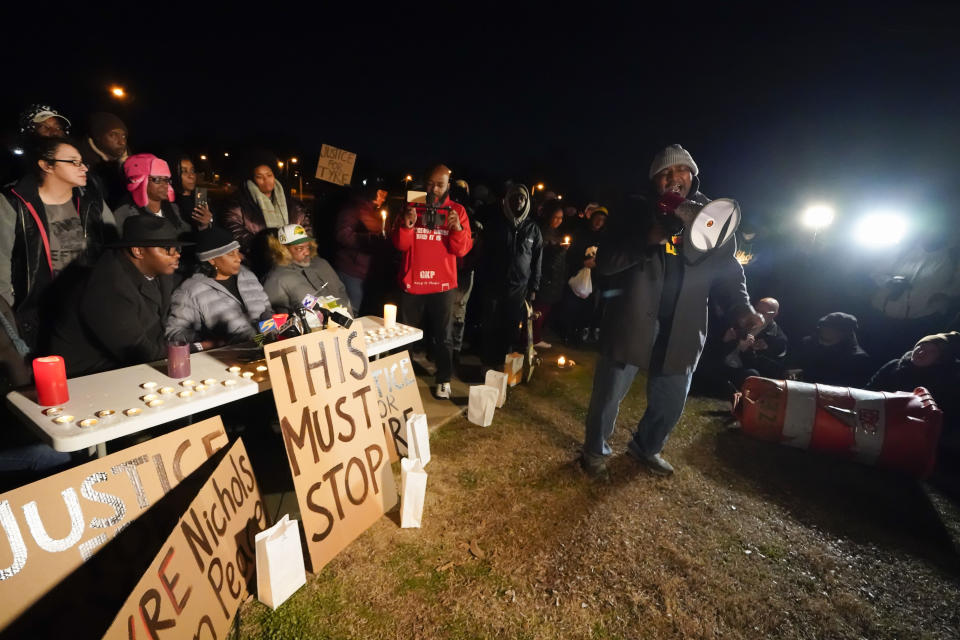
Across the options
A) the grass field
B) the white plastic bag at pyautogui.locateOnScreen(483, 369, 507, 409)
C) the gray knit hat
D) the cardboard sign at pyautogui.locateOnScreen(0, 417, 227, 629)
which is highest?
the gray knit hat

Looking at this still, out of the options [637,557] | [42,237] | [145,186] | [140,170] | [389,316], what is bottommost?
[637,557]

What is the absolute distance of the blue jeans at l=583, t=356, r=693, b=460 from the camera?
9.30 feet

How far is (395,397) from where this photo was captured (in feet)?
10.00

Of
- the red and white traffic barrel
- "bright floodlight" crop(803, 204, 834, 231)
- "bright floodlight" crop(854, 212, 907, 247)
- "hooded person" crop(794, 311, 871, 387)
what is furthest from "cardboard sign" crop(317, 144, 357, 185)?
"bright floodlight" crop(854, 212, 907, 247)

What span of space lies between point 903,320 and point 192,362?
7653 millimetres

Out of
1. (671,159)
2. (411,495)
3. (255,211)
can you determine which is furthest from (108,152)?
(671,159)

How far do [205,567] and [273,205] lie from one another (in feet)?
11.0

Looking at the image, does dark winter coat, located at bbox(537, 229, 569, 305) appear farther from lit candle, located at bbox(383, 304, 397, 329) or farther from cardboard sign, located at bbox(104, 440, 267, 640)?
cardboard sign, located at bbox(104, 440, 267, 640)

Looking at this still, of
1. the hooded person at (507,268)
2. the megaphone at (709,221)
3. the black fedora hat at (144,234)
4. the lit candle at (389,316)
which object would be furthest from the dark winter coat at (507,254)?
the black fedora hat at (144,234)

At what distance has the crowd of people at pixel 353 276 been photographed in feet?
7.72

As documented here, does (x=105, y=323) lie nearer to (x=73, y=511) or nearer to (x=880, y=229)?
(x=73, y=511)

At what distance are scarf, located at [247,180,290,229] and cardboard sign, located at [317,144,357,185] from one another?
967mm

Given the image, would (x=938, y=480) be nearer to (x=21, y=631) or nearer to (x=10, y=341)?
(x=21, y=631)

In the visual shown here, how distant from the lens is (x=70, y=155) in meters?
2.61
